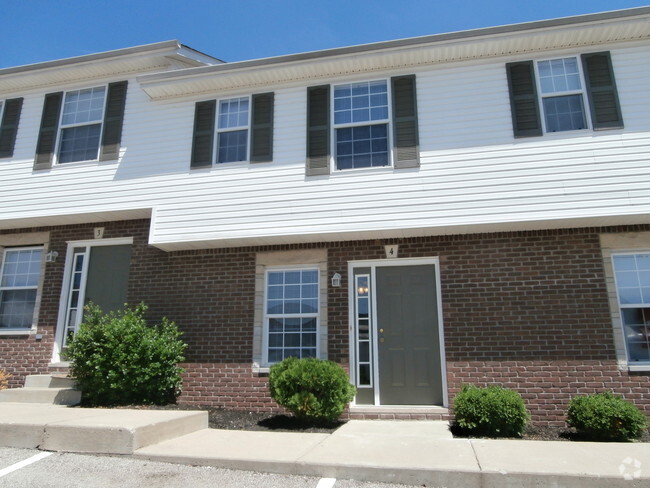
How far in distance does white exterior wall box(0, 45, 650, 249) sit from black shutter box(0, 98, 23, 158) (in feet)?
2.24

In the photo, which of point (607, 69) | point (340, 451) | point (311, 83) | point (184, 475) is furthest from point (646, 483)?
point (311, 83)

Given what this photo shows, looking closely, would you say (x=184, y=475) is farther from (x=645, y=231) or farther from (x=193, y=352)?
(x=645, y=231)

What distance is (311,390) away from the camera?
7.04 metres

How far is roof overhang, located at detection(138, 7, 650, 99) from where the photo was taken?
7.89 metres

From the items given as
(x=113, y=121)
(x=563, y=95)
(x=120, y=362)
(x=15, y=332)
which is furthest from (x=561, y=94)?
(x=15, y=332)

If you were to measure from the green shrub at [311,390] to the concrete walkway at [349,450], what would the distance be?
506mm

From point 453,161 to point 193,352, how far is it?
549cm

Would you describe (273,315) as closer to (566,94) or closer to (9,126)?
(566,94)

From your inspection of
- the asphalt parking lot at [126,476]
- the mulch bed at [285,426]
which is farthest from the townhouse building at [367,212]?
the asphalt parking lot at [126,476]

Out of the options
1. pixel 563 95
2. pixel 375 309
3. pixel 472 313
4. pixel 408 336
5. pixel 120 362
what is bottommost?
pixel 120 362

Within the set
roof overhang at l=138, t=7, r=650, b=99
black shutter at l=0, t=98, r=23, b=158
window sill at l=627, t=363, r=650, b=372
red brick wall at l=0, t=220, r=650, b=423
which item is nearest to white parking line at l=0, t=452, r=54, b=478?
red brick wall at l=0, t=220, r=650, b=423

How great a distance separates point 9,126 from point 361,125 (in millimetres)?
7308

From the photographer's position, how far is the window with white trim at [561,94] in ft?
26.5

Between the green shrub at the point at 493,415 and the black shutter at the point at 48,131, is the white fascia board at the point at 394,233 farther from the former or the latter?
the black shutter at the point at 48,131
